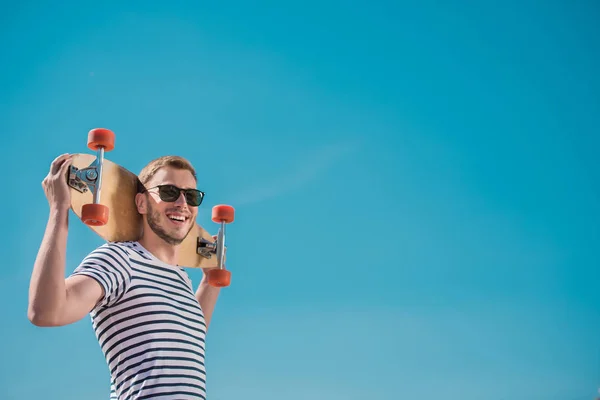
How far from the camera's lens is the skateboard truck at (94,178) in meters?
3.93

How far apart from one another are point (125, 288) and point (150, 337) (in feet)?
1.07

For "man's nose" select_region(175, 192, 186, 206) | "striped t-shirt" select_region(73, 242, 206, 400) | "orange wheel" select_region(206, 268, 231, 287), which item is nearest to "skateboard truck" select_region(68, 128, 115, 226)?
"striped t-shirt" select_region(73, 242, 206, 400)

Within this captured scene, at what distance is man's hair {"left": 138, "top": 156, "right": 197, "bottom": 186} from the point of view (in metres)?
4.78

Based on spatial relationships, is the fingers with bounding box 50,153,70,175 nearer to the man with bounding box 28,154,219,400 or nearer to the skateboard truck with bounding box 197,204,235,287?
the man with bounding box 28,154,219,400

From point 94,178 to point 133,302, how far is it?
2.56 ft

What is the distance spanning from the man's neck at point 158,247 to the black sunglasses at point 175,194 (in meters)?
0.28

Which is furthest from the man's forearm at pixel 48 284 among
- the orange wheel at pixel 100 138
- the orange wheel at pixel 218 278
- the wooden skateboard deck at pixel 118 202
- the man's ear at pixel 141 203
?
the orange wheel at pixel 218 278

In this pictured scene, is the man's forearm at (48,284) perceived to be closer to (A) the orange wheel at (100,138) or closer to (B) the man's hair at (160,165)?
(A) the orange wheel at (100,138)

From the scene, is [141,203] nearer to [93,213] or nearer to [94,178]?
[94,178]

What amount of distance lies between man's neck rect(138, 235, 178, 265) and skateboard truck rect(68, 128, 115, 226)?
0.63m

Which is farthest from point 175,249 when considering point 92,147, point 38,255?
point 38,255

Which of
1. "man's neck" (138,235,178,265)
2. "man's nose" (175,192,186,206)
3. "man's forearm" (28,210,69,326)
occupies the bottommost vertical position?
"man's forearm" (28,210,69,326)

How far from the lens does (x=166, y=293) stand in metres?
4.24

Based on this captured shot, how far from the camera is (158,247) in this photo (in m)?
4.62
